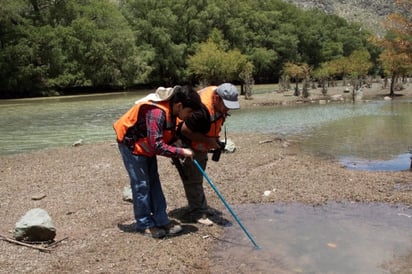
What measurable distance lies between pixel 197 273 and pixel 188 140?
77.1 inches

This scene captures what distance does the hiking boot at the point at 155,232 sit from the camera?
6145 millimetres

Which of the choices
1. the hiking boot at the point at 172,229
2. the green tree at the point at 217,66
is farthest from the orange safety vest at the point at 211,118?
the green tree at the point at 217,66

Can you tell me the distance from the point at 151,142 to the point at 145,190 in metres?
0.77

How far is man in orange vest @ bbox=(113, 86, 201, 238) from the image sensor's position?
5.66 m

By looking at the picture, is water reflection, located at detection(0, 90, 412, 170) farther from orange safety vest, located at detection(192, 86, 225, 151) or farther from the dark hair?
the dark hair

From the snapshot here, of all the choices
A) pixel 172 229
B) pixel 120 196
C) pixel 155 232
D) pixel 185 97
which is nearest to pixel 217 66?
pixel 120 196

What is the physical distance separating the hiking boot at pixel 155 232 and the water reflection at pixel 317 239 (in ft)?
2.51

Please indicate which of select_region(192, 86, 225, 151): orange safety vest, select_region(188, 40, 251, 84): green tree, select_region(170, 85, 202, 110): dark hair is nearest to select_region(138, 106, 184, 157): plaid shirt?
select_region(170, 85, 202, 110): dark hair

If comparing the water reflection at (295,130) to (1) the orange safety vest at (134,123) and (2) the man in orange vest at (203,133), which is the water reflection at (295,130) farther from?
(1) the orange safety vest at (134,123)

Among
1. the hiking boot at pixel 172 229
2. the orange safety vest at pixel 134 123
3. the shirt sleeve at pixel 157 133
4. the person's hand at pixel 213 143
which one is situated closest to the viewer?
the shirt sleeve at pixel 157 133

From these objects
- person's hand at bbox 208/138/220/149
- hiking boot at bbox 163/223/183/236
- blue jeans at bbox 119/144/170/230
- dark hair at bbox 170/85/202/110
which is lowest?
hiking boot at bbox 163/223/183/236

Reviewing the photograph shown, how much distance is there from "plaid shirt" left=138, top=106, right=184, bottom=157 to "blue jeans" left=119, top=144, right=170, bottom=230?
0.43m

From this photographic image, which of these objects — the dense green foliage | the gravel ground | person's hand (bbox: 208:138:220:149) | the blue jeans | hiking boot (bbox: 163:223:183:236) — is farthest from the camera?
the dense green foliage

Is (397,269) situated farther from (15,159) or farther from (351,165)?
(15,159)
